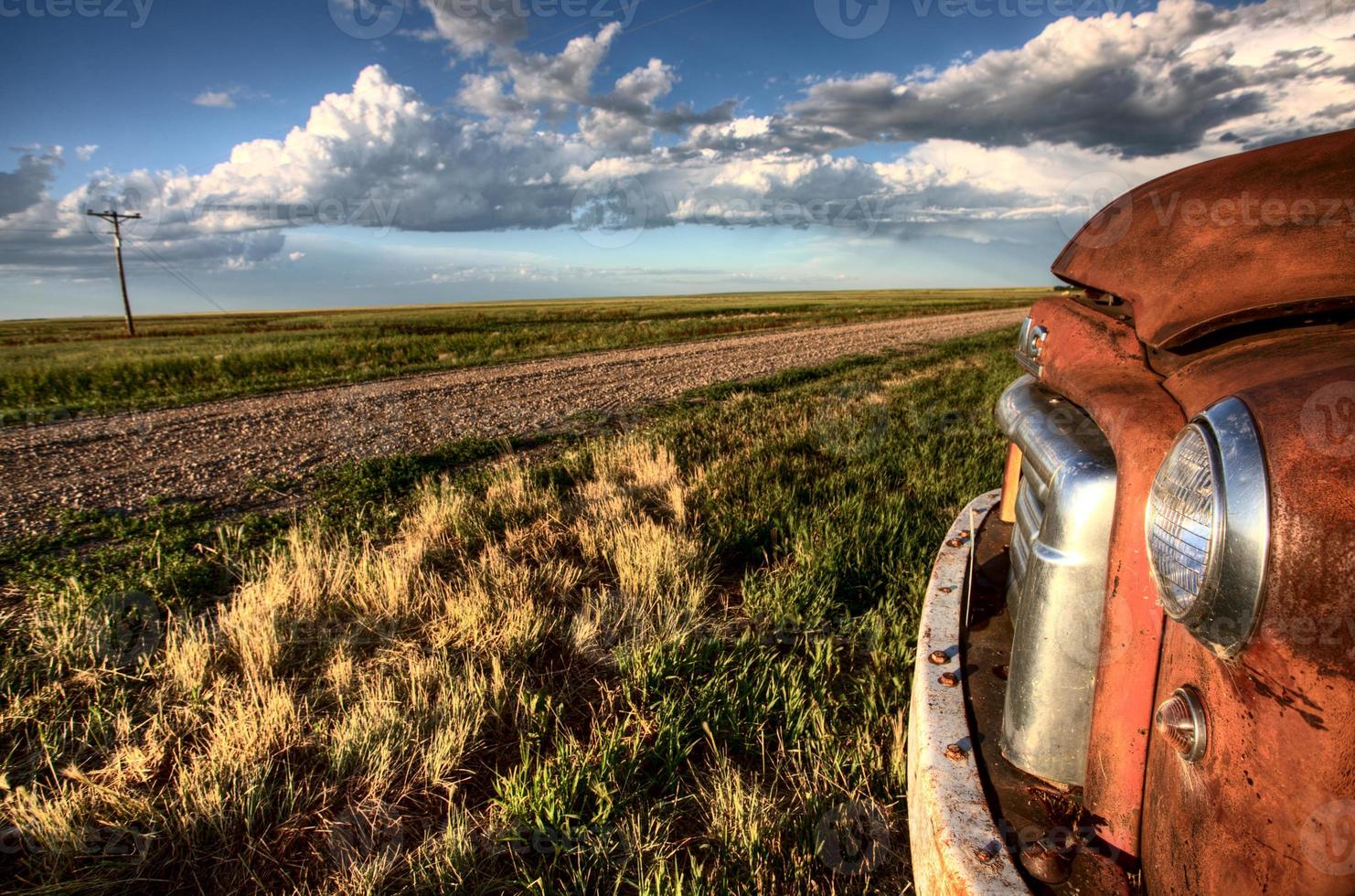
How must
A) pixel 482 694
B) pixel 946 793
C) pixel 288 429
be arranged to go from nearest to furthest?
pixel 946 793
pixel 482 694
pixel 288 429

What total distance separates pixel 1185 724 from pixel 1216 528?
1.00 feet

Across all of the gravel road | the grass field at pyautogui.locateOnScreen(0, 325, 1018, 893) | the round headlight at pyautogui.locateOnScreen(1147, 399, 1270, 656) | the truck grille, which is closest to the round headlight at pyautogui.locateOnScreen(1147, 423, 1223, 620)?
the round headlight at pyautogui.locateOnScreen(1147, 399, 1270, 656)

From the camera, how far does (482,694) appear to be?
2.37 metres

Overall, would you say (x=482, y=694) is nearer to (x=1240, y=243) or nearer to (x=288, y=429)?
(x=1240, y=243)

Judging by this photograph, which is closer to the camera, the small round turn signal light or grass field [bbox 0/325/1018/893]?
the small round turn signal light

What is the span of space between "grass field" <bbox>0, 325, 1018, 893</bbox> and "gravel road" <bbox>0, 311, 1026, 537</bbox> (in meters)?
1.33

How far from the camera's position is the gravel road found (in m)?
5.66

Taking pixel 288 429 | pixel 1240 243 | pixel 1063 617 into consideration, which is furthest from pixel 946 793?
pixel 288 429

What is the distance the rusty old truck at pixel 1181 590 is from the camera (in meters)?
0.77

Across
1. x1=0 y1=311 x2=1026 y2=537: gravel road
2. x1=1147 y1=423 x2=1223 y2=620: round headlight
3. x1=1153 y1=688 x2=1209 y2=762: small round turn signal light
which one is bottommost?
x1=0 y1=311 x2=1026 y2=537: gravel road

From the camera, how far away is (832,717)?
229 cm

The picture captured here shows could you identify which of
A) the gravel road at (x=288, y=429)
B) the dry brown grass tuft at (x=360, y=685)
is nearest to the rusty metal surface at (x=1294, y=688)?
the dry brown grass tuft at (x=360, y=685)

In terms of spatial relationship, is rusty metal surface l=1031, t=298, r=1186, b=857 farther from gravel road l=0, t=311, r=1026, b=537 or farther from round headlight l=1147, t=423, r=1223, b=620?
gravel road l=0, t=311, r=1026, b=537

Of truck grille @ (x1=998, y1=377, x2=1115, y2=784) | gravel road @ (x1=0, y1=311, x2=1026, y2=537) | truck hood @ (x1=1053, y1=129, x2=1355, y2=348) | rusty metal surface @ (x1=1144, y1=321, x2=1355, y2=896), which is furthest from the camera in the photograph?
gravel road @ (x1=0, y1=311, x2=1026, y2=537)
